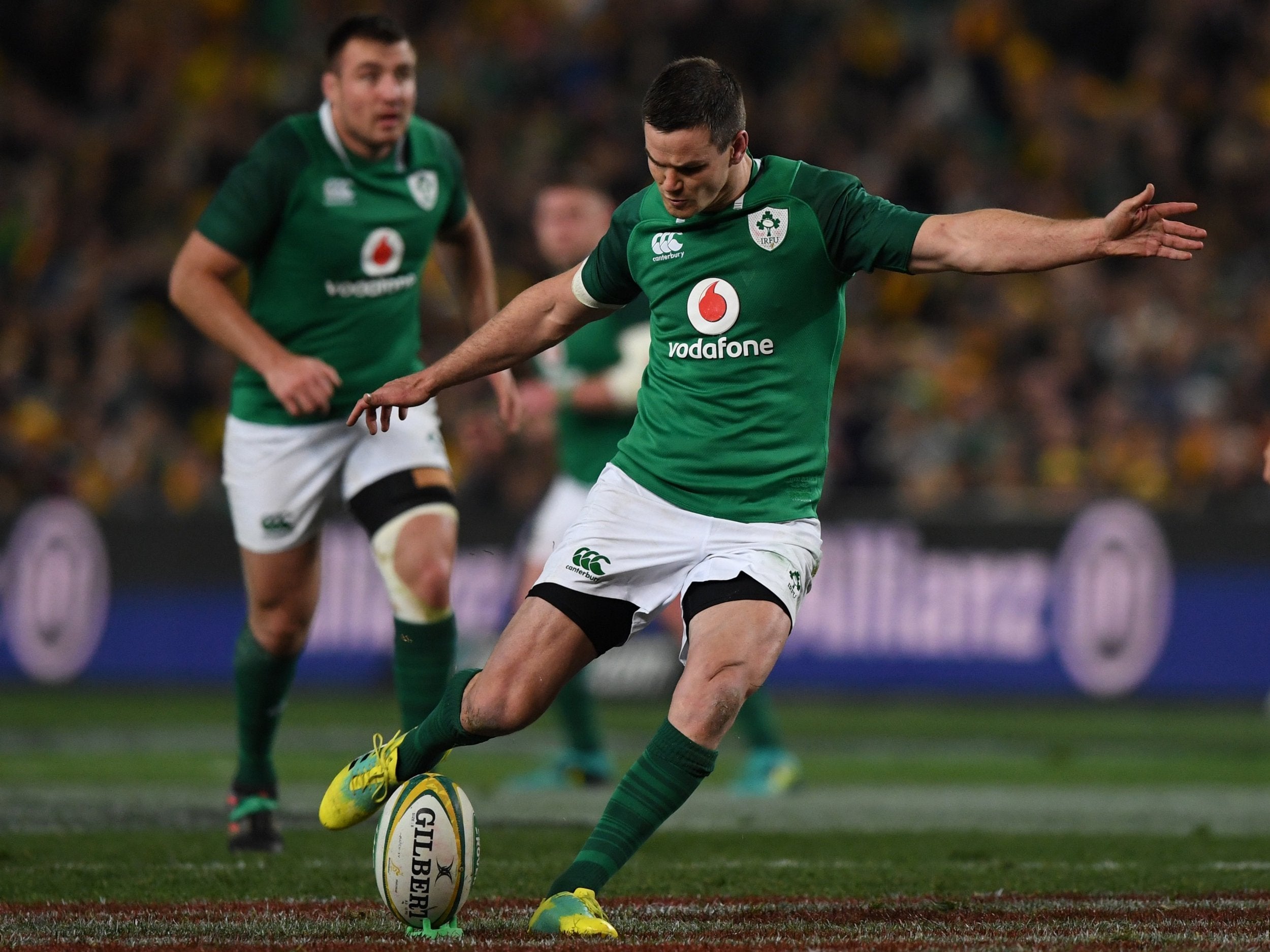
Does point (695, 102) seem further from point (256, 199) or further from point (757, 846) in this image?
point (757, 846)

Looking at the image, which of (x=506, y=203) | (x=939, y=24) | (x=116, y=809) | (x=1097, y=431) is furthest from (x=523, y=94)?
(x=116, y=809)

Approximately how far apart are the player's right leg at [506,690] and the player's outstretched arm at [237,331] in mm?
1550

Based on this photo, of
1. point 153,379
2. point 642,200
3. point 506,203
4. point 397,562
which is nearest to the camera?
point 642,200

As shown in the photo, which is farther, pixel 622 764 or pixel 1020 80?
pixel 1020 80

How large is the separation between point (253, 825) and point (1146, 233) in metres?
3.98

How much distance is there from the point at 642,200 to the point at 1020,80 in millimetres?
14730

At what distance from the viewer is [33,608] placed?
14.8m

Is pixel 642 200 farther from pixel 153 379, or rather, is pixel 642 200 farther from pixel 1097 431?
pixel 153 379

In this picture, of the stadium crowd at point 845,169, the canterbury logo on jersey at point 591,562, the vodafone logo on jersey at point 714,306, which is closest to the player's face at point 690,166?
the vodafone logo on jersey at point 714,306

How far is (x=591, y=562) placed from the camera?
5.42m

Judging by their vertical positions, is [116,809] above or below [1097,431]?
below

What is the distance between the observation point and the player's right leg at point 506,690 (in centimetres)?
532

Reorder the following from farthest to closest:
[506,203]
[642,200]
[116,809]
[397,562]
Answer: [506,203] → [116,809] → [397,562] → [642,200]

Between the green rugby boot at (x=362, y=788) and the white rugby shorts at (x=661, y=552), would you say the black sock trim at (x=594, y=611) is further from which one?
the green rugby boot at (x=362, y=788)
